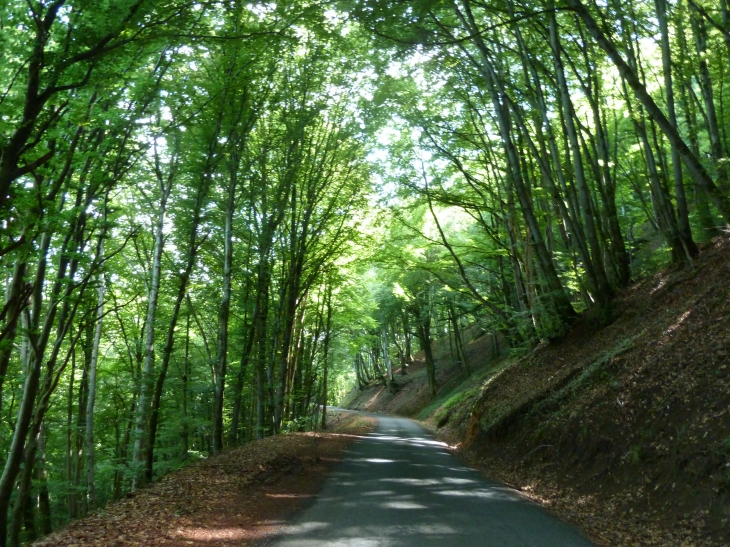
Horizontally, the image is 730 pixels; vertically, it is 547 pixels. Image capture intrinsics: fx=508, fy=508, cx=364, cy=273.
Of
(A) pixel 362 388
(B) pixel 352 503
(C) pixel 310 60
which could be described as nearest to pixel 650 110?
(B) pixel 352 503

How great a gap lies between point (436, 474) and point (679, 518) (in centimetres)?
492

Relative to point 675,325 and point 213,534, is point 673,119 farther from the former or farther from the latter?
point 213,534

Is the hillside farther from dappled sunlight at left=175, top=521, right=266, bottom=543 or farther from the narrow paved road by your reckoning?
dappled sunlight at left=175, top=521, right=266, bottom=543

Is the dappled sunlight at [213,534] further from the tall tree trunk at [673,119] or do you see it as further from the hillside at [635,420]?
the tall tree trunk at [673,119]

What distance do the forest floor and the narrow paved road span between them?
0.48m

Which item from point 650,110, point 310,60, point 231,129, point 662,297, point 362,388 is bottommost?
point 362,388

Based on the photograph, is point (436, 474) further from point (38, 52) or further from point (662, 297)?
point (38, 52)

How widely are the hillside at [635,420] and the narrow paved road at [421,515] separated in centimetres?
59

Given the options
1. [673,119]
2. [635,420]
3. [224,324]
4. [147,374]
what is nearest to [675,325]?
[635,420]

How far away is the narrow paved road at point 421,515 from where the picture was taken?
539cm

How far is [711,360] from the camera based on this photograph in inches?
269

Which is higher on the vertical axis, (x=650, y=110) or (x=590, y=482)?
(x=650, y=110)

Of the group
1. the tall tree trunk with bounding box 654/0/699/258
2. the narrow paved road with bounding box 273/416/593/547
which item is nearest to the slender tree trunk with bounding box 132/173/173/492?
the narrow paved road with bounding box 273/416/593/547

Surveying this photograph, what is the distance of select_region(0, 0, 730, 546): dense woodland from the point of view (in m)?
6.75
